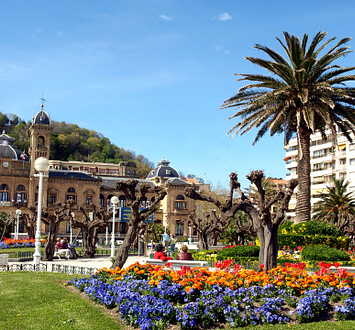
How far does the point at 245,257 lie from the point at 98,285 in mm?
9188

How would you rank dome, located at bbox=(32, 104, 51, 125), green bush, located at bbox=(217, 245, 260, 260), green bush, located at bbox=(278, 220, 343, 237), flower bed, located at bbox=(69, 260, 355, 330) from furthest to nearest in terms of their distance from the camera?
dome, located at bbox=(32, 104, 51, 125), green bush, located at bbox=(278, 220, 343, 237), green bush, located at bbox=(217, 245, 260, 260), flower bed, located at bbox=(69, 260, 355, 330)

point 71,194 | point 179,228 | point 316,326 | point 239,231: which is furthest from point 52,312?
point 179,228

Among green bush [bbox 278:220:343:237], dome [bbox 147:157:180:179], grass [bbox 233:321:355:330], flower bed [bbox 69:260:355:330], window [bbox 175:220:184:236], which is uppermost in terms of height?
dome [bbox 147:157:180:179]

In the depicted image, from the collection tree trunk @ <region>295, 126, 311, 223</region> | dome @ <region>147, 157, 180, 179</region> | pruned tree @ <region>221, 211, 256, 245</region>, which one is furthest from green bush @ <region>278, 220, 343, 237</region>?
dome @ <region>147, 157, 180, 179</region>

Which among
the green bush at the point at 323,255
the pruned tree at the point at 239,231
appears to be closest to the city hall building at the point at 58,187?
the pruned tree at the point at 239,231

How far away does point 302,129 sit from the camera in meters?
22.2

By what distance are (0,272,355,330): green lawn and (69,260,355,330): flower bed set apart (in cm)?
41

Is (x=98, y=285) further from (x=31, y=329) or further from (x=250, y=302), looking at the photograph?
(x=250, y=302)

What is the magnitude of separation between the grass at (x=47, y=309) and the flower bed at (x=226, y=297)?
49 cm

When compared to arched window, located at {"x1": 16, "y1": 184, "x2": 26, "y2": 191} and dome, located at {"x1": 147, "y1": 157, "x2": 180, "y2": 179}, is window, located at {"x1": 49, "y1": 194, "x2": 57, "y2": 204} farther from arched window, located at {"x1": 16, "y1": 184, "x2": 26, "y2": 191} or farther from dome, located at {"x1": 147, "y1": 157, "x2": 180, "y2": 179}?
dome, located at {"x1": 147, "y1": 157, "x2": 180, "y2": 179}

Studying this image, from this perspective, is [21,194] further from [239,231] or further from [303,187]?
[303,187]

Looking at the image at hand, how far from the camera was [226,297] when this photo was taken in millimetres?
9195

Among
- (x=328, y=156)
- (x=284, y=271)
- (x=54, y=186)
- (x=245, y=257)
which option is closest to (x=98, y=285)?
(x=284, y=271)

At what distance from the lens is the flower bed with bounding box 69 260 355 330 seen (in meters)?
8.67
